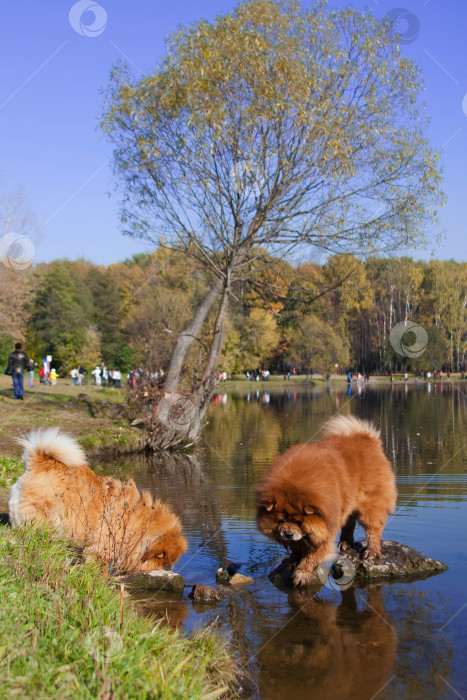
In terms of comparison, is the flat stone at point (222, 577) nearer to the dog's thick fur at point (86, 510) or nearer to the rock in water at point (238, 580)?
the rock in water at point (238, 580)

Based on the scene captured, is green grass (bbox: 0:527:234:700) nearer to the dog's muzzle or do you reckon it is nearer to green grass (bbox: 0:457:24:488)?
the dog's muzzle

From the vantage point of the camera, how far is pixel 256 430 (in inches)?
893

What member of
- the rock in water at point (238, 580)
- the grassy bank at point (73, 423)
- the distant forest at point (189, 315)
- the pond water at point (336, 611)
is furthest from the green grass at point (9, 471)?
the distant forest at point (189, 315)

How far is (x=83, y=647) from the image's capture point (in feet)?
11.1

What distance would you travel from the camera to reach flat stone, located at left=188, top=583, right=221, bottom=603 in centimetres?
590

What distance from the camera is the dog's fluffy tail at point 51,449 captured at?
19.4 ft

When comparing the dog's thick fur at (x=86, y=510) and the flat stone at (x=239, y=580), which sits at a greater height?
the dog's thick fur at (x=86, y=510)

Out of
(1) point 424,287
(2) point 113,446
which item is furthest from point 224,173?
(1) point 424,287

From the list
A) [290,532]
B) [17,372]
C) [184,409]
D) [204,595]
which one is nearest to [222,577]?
[204,595]

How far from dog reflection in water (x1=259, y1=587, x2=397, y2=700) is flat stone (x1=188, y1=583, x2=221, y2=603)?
2.50 ft

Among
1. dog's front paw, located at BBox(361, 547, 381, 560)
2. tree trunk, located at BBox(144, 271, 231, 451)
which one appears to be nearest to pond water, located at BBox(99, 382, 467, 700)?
dog's front paw, located at BBox(361, 547, 381, 560)

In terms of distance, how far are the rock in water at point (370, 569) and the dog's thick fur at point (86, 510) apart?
4.16 ft

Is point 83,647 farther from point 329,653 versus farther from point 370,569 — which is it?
point 370,569

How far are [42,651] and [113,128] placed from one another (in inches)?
710
